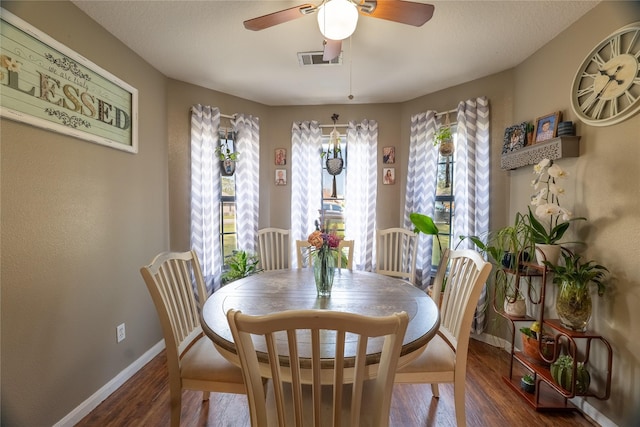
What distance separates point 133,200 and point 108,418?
1.45 metres

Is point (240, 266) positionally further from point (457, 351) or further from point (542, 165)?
point (542, 165)

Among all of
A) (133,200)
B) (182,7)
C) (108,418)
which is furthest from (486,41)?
(108,418)

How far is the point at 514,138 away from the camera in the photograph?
2342 mm

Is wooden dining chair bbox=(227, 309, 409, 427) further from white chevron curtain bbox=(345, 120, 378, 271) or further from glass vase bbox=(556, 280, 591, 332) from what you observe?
white chevron curtain bbox=(345, 120, 378, 271)

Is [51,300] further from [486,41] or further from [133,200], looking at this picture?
[486,41]

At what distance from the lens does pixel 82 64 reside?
1703 millimetres

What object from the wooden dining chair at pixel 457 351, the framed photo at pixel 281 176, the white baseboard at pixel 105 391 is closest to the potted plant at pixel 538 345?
the wooden dining chair at pixel 457 351

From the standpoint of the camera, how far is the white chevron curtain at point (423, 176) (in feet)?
9.57

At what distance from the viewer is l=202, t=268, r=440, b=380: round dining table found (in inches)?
42.6

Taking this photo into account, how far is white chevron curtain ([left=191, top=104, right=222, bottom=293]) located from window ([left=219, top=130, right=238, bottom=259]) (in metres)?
0.21

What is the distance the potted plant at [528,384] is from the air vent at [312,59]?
2714 millimetres

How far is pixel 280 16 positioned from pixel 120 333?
7.70 ft

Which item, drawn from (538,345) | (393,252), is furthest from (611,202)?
(393,252)

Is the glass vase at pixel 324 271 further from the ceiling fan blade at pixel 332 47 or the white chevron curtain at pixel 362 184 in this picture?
the white chevron curtain at pixel 362 184
